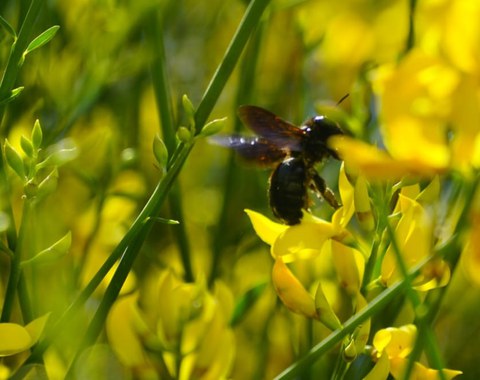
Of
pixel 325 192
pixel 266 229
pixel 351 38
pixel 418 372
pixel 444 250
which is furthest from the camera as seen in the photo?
pixel 351 38

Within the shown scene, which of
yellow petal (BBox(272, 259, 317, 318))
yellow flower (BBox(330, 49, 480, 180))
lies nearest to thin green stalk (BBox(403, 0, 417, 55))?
yellow petal (BBox(272, 259, 317, 318))

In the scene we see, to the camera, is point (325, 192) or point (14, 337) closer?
point (14, 337)

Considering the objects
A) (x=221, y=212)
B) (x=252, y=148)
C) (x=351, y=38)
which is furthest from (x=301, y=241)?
(x=351, y=38)

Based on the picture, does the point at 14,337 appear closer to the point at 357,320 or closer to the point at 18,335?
the point at 18,335

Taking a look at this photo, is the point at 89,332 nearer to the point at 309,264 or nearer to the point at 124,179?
the point at 309,264

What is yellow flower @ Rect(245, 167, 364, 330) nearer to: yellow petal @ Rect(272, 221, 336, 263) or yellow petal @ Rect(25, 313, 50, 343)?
yellow petal @ Rect(272, 221, 336, 263)

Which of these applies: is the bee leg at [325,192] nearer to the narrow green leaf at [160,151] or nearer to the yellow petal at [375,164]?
the narrow green leaf at [160,151]

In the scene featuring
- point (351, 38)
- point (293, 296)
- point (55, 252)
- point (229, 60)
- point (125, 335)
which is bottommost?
point (351, 38)
